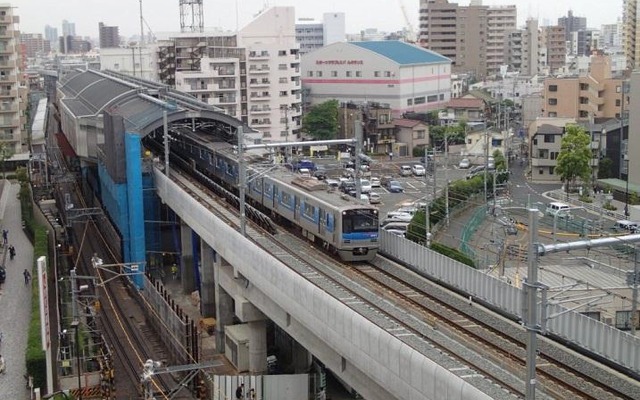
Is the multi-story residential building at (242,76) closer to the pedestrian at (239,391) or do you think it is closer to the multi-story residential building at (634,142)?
the multi-story residential building at (634,142)

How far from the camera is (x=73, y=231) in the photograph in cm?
3134

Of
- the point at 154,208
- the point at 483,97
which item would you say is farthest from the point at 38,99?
the point at 154,208

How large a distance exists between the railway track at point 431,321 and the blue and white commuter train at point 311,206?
41cm

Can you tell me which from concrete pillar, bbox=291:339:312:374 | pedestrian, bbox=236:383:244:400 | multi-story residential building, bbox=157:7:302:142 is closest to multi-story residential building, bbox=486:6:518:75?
multi-story residential building, bbox=157:7:302:142

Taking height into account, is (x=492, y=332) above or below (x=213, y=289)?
above

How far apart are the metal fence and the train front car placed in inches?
22.1

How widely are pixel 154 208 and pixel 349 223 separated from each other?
36.2 ft

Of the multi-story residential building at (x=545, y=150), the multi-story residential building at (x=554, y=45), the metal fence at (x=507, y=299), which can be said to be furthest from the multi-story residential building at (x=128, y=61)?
the metal fence at (x=507, y=299)

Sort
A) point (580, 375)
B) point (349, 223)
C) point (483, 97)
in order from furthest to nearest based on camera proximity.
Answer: point (483, 97), point (349, 223), point (580, 375)

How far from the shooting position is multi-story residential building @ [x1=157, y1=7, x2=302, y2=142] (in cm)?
4981

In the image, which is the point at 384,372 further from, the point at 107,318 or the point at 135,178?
the point at 135,178

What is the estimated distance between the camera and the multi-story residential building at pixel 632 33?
218ft

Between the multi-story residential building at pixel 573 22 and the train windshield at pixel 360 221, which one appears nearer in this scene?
the train windshield at pixel 360 221

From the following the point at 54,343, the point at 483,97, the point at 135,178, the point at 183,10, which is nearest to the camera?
the point at 54,343
